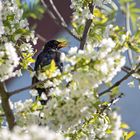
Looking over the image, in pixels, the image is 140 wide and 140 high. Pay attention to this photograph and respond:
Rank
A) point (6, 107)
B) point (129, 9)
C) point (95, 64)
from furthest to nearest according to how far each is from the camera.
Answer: point (6, 107) < point (95, 64) < point (129, 9)

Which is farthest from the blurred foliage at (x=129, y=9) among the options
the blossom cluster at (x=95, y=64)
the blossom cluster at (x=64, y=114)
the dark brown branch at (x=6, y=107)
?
the dark brown branch at (x=6, y=107)

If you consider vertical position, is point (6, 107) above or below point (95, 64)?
above

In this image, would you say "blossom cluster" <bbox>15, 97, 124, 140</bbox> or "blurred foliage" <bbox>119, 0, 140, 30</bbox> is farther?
"blossom cluster" <bbox>15, 97, 124, 140</bbox>

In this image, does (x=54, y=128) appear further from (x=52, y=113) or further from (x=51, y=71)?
(x=51, y=71)

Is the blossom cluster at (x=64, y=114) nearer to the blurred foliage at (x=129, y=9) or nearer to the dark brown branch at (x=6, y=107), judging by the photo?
the dark brown branch at (x=6, y=107)

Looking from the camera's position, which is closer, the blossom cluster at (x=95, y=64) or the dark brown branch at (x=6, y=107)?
the blossom cluster at (x=95, y=64)

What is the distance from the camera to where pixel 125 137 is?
2656mm

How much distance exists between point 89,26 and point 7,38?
1.36 feet

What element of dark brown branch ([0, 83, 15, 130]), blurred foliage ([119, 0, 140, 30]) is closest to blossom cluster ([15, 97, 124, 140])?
dark brown branch ([0, 83, 15, 130])

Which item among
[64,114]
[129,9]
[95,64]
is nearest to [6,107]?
[64,114]

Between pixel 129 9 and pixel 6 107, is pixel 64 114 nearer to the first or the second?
pixel 6 107

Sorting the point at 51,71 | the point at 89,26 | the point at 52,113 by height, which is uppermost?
the point at 89,26

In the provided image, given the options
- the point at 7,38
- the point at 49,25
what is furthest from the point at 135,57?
the point at 49,25

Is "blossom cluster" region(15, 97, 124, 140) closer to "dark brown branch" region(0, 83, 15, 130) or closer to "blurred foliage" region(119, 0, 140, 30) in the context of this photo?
"dark brown branch" region(0, 83, 15, 130)
